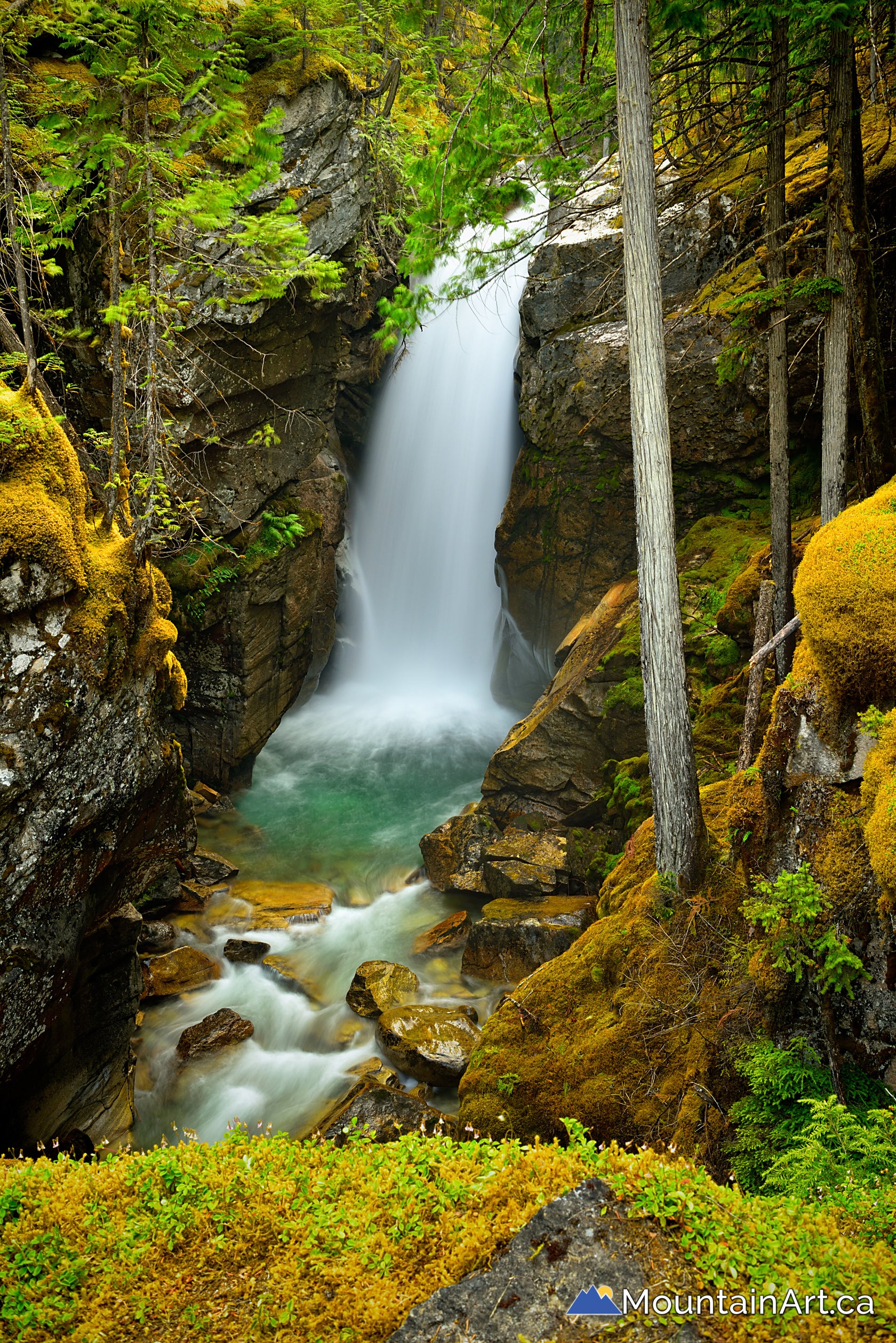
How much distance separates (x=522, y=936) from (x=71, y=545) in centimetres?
661

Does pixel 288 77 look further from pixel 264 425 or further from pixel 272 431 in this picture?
pixel 272 431

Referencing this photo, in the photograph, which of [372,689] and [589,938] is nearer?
[589,938]

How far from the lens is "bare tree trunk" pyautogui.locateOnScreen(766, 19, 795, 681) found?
601 centimetres

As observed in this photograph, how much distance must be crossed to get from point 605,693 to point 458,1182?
8503mm

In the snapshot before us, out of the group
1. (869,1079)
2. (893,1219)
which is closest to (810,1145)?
(893,1219)

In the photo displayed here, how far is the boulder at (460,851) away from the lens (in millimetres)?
11023

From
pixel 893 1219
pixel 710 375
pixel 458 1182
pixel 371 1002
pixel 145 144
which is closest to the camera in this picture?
pixel 893 1219

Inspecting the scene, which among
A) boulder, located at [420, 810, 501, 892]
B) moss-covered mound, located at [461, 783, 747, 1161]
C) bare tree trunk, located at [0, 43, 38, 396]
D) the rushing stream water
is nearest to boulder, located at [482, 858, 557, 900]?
boulder, located at [420, 810, 501, 892]

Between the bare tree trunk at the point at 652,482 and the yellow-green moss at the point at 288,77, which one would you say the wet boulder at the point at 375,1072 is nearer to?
the bare tree trunk at the point at 652,482

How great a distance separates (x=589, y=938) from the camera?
19.7 ft

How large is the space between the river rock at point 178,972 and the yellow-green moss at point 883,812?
858 cm

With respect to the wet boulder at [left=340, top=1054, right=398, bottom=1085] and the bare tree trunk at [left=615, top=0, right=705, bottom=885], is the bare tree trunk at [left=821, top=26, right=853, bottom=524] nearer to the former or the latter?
the bare tree trunk at [left=615, top=0, right=705, bottom=885]

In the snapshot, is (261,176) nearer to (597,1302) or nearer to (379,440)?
(597,1302)

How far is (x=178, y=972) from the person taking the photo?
9.31 meters
